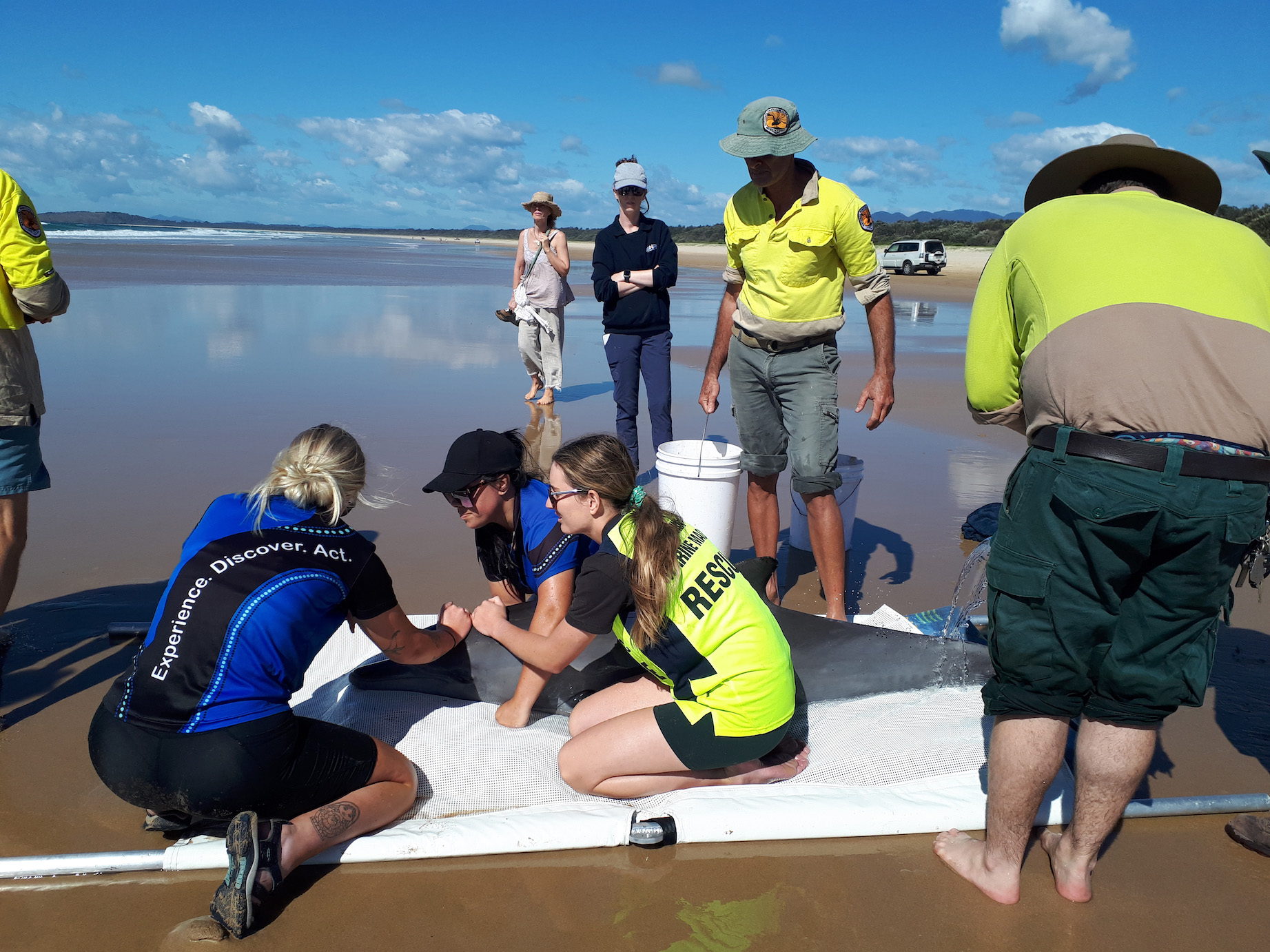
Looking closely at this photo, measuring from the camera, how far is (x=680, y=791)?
2709mm

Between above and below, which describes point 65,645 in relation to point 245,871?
below

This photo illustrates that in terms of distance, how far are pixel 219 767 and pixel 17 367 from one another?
6.65 ft

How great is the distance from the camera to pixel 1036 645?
82.3 inches

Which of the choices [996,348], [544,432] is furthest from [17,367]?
[544,432]

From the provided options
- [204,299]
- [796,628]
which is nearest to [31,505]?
[796,628]

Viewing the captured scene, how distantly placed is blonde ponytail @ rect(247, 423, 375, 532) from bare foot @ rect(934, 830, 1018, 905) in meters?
1.99

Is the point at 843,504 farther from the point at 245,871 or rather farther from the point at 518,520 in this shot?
the point at 245,871

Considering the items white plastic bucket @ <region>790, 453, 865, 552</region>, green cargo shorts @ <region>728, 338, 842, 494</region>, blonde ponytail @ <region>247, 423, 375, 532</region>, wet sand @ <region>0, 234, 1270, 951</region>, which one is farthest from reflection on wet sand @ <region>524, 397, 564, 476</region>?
blonde ponytail @ <region>247, 423, 375, 532</region>

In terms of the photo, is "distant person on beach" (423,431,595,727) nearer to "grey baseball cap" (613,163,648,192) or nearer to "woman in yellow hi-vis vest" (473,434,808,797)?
"woman in yellow hi-vis vest" (473,434,808,797)

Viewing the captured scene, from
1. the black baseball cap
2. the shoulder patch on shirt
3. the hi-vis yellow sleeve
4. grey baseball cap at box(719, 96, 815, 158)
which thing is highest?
grey baseball cap at box(719, 96, 815, 158)

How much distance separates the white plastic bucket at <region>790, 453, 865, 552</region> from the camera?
4625 mm

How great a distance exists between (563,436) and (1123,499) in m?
5.77

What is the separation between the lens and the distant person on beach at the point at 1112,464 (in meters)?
1.90

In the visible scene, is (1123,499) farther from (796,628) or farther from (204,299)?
(204,299)
